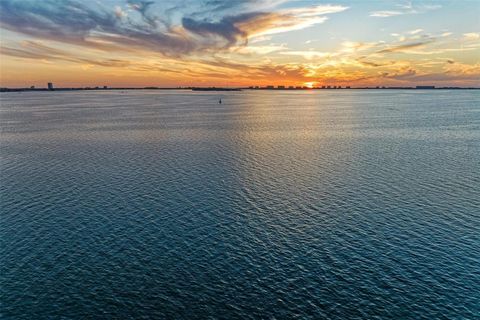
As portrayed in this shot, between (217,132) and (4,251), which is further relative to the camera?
(217,132)

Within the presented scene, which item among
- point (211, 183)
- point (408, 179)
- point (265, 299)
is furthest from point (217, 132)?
point (265, 299)

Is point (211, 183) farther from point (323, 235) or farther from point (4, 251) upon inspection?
point (4, 251)

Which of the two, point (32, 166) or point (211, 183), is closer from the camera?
point (211, 183)

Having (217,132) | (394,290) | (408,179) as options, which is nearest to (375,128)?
(217,132)

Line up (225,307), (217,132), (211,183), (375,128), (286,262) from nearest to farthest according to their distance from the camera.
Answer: (225,307) → (286,262) → (211,183) → (217,132) → (375,128)

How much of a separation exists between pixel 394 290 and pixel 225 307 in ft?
71.6

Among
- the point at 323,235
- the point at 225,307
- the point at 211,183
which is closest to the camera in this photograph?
the point at 225,307

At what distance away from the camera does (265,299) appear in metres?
45.6

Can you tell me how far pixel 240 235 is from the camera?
6191cm

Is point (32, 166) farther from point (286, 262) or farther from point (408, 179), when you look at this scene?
point (408, 179)

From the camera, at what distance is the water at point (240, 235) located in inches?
1781

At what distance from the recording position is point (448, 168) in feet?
334

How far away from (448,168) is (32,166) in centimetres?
11745

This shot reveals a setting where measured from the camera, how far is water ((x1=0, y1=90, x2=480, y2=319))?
45250mm
